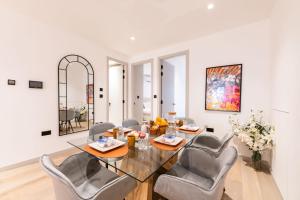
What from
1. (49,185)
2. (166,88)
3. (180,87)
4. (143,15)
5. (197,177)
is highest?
(143,15)

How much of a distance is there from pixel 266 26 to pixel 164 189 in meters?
3.15

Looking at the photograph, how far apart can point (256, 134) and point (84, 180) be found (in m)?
2.54

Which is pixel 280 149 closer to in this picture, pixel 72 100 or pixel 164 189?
pixel 164 189

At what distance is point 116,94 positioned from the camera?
5.11 m

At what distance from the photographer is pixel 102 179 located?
1.41m

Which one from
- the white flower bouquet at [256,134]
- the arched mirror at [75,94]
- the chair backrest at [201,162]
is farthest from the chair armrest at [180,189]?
the arched mirror at [75,94]

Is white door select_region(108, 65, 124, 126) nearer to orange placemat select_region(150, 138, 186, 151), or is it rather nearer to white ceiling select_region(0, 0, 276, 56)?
white ceiling select_region(0, 0, 276, 56)

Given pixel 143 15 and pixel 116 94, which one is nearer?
pixel 143 15

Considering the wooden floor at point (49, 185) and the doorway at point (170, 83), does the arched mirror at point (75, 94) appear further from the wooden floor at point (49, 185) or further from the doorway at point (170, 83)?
the doorway at point (170, 83)

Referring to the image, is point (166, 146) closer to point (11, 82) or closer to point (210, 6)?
point (210, 6)

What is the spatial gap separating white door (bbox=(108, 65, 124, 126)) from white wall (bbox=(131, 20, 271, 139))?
2193 mm

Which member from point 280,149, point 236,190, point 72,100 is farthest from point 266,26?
point 72,100

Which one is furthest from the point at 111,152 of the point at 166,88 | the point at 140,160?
the point at 166,88

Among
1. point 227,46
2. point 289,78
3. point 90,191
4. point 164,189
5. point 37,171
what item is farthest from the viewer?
point 227,46
